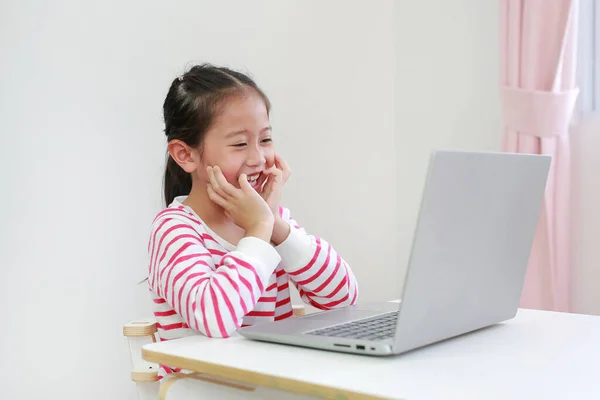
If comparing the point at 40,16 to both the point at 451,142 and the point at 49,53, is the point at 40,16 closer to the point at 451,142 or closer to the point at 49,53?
the point at 49,53

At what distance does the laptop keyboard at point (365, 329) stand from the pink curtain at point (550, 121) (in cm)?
126

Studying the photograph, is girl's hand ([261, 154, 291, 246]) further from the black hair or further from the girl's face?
the black hair

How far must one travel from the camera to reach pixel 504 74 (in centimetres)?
222

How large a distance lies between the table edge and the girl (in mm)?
188

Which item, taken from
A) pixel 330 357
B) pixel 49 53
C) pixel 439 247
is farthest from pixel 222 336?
pixel 49 53

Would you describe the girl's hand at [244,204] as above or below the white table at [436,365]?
above

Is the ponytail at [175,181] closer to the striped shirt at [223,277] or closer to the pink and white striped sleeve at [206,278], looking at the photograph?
the striped shirt at [223,277]

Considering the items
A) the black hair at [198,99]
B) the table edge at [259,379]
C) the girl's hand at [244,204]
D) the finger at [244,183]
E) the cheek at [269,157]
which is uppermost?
the black hair at [198,99]

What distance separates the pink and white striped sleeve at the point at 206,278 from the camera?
1.01m

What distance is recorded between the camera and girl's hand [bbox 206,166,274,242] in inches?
45.9

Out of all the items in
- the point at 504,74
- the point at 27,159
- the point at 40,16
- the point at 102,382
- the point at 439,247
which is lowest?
the point at 102,382

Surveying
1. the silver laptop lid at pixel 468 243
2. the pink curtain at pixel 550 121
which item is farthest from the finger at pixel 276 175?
the pink curtain at pixel 550 121

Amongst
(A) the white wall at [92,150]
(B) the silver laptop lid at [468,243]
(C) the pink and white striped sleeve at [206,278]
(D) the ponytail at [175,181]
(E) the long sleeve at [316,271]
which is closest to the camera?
(B) the silver laptop lid at [468,243]

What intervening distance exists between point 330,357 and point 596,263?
156cm
